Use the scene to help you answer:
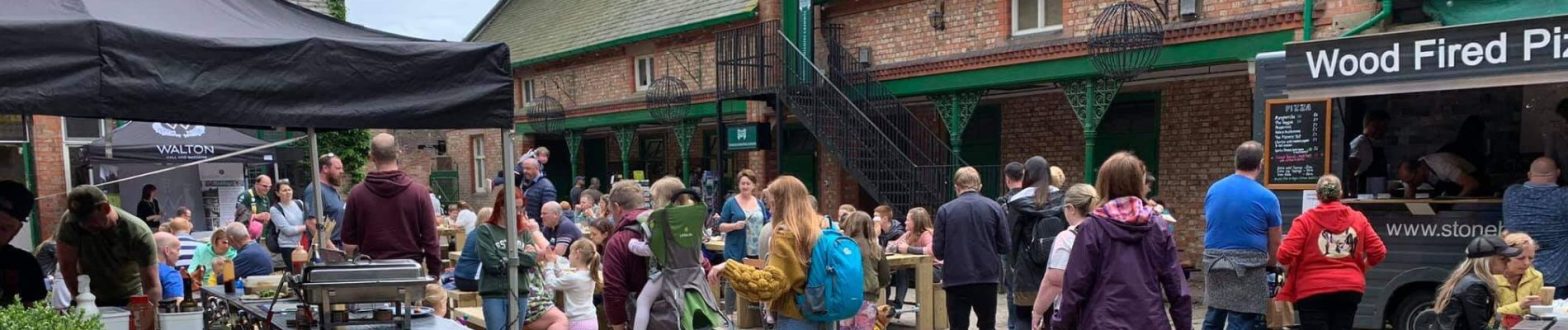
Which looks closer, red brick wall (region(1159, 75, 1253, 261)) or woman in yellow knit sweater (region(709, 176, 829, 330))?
woman in yellow knit sweater (region(709, 176, 829, 330))

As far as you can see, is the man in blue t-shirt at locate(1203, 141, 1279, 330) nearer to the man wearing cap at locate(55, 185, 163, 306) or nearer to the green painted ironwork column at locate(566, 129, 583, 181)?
the man wearing cap at locate(55, 185, 163, 306)

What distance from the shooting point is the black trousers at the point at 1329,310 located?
18.0ft

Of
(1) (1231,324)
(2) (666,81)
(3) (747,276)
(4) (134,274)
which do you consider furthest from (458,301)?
(2) (666,81)

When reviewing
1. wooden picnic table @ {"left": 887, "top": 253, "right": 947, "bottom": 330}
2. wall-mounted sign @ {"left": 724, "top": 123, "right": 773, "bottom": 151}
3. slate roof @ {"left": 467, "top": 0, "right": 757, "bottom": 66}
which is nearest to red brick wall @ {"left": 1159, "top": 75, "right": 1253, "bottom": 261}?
wooden picnic table @ {"left": 887, "top": 253, "right": 947, "bottom": 330}

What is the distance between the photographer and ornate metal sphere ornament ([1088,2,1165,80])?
34.7 feet

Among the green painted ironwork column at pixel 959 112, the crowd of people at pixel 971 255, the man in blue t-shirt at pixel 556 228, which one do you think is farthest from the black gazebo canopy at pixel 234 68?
the green painted ironwork column at pixel 959 112

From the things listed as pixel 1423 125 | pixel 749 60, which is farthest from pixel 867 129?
pixel 1423 125

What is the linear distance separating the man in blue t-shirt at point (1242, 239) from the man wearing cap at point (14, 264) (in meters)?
5.81

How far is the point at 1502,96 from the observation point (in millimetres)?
8898

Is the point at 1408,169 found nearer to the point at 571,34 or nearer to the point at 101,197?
the point at 101,197

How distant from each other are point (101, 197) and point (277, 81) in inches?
78.3

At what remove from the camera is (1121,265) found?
4082 millimetres

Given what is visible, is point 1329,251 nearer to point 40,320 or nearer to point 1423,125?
point 1423,125

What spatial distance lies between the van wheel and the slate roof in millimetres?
10905
